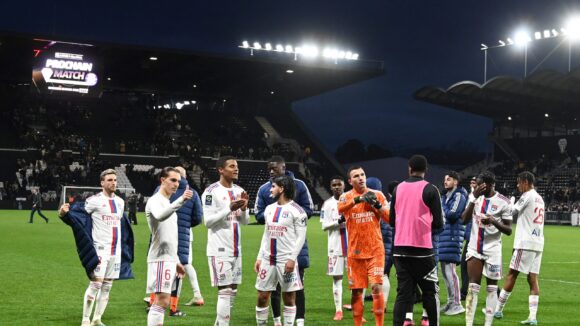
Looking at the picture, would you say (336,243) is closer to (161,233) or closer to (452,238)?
(452,238)

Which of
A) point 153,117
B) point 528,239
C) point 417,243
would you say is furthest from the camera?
point 153,117

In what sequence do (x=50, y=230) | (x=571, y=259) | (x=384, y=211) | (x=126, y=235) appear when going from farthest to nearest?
(x=50, y=230) < (x=571, y=259) < (x=126, y=235) < (x=384, y=211)

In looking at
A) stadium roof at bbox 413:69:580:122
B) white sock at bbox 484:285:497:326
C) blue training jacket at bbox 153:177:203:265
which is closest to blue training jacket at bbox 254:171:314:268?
blue training jacket at bbox 153:177:203:265

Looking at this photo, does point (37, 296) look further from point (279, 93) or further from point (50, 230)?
point (279, 93)

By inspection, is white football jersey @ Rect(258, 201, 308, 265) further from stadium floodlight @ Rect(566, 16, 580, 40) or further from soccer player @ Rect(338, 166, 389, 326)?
stadium floodlight @ Rect(566, 16, 580, 40)

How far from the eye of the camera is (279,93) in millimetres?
72500

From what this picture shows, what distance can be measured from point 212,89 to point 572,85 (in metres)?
31.0

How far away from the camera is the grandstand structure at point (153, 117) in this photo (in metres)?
53.2

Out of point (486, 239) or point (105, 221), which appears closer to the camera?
point (486, 239)

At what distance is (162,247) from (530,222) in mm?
5472

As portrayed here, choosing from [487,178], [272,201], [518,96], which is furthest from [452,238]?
[518,96]

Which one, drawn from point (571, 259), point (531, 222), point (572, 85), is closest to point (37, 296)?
point (531, 222)

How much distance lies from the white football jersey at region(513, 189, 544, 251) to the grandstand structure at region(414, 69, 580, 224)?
43073 millimetres

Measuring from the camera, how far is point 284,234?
28.8 ft
